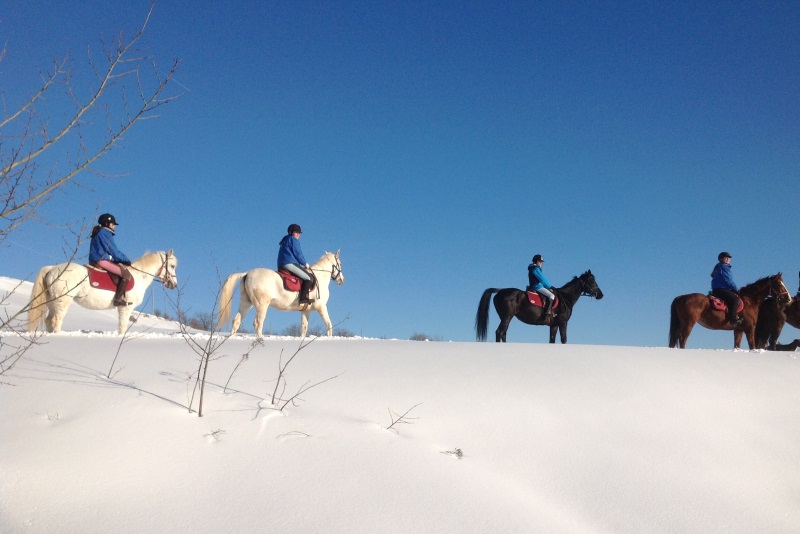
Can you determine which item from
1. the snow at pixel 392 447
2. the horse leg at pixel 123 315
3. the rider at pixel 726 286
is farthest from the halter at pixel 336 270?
the rider at pixel 726 286

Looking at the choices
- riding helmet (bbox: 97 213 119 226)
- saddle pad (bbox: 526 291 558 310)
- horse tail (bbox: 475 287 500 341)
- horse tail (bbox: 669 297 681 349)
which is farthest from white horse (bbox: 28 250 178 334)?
horse tail (bbox: 669 297 681 349)

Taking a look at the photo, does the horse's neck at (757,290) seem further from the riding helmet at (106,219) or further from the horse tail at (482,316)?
the riding helmet at (106,219)

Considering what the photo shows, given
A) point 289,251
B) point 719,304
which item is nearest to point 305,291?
point 289,251

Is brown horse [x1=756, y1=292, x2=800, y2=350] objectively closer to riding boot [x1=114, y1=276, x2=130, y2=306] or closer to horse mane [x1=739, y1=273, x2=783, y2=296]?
horse mane [x1=739, y1=273, x2=783, y2=296]

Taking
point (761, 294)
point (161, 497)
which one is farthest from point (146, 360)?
point (761, 294)

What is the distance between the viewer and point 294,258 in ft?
41.4

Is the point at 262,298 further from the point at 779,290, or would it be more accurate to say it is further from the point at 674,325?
the point at 779,290

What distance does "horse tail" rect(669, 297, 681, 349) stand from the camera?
533 inches

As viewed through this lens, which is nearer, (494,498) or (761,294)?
(494,498)

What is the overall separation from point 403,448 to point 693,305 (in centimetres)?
1049

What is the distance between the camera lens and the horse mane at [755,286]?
566 inches

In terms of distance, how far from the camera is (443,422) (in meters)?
6.02

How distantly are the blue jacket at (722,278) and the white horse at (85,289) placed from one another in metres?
12.2

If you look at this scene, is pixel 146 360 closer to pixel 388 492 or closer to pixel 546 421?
pixel 388 492
